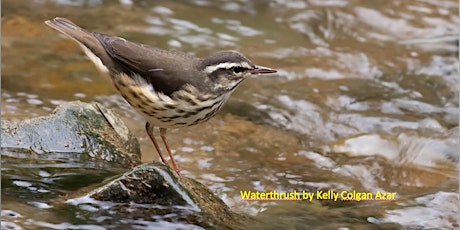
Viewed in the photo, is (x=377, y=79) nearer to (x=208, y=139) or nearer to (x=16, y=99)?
(x=208, y=139)

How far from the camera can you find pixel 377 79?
9.72 metres

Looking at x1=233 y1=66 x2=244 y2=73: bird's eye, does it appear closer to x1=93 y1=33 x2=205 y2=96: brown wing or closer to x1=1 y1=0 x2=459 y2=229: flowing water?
x1=93 y1=33 x2=205 y2=96: brown wing

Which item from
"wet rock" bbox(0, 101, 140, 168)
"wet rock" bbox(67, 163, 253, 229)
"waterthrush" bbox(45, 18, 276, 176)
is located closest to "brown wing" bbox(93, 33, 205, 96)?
"waterthrush" bbox(45, 18, 276, 176)

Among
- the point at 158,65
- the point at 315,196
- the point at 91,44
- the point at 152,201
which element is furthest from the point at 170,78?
the point at 315,196

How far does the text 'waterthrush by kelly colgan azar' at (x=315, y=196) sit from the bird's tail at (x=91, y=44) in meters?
1.61

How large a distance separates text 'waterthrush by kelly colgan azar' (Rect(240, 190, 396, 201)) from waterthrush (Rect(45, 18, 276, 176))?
1132 mm

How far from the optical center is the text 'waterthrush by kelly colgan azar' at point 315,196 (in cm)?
669

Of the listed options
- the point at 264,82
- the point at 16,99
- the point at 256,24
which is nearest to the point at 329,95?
the point at 264,82

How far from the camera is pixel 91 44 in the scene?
243 inches

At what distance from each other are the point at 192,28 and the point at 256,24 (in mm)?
992

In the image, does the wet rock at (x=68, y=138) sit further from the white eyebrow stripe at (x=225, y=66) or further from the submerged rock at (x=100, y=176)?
the white eyebrow stripe at (x=225, y=66)

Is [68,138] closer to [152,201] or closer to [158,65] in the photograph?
[158,65]

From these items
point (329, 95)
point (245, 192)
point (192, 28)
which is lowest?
point (245, 192)

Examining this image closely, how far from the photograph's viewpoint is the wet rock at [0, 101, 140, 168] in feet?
19.6
